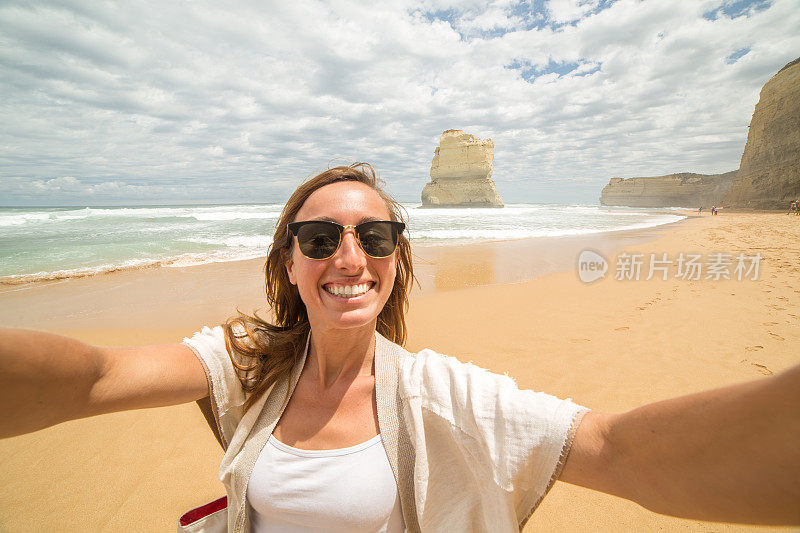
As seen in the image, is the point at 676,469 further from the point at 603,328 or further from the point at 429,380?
the point at 603,328

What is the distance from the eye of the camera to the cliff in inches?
1256

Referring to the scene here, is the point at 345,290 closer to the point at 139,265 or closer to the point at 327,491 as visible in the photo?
the point at 327,491

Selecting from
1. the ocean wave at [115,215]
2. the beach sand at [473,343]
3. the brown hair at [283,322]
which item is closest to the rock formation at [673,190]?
the beach sand at [473,343]

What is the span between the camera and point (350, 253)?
145cm

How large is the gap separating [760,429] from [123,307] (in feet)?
26.1

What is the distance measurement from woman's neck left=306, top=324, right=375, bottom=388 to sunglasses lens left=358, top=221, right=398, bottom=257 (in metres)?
0.36

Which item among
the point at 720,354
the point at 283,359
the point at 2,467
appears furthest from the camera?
the point at 720,354

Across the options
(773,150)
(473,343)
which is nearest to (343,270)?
(473,343)

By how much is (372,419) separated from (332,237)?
80cm

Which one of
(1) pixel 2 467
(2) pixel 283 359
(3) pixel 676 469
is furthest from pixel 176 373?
(1) pixel 2 467

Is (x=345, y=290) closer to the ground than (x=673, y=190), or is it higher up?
closer to the ground

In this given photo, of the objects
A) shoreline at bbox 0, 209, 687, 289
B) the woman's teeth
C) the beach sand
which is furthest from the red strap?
shoreline at bbox 0, 209, 687, 289

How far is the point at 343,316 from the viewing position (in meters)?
1.35

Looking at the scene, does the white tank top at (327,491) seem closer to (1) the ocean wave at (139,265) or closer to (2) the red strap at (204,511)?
(2) the red strap at (204,511)
